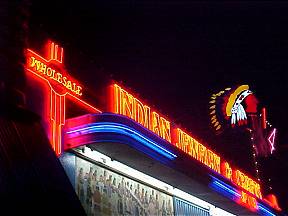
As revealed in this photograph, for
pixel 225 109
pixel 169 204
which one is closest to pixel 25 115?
pixel 169 204

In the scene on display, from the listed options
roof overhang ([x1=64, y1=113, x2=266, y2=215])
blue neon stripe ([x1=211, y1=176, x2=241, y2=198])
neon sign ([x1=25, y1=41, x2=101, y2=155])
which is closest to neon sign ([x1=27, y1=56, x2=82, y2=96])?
neon sign ([x1=25, y1=41, x2=101, y2=155])

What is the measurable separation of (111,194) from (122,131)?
2046mm

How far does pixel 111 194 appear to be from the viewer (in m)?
11.2

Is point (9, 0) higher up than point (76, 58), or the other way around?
point (76, 58)

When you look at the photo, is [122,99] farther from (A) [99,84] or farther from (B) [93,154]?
(B) [93,154]

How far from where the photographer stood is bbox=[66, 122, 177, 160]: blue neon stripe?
9141 millimetres

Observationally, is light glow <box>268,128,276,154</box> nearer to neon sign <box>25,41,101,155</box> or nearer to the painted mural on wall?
the painted mural on wall

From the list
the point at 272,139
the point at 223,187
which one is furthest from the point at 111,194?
the point at 272,139

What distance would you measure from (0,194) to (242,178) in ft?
47.3

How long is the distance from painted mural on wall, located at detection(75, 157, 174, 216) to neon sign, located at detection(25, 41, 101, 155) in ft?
4.34

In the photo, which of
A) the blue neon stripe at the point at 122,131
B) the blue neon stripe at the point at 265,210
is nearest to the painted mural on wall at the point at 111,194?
the blue neon stripe at the point at 122,131

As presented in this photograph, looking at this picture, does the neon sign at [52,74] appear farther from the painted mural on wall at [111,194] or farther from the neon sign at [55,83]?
the painted mural on wall at [111,194]

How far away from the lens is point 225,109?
2064cm

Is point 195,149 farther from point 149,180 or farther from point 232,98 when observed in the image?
point 232,98
